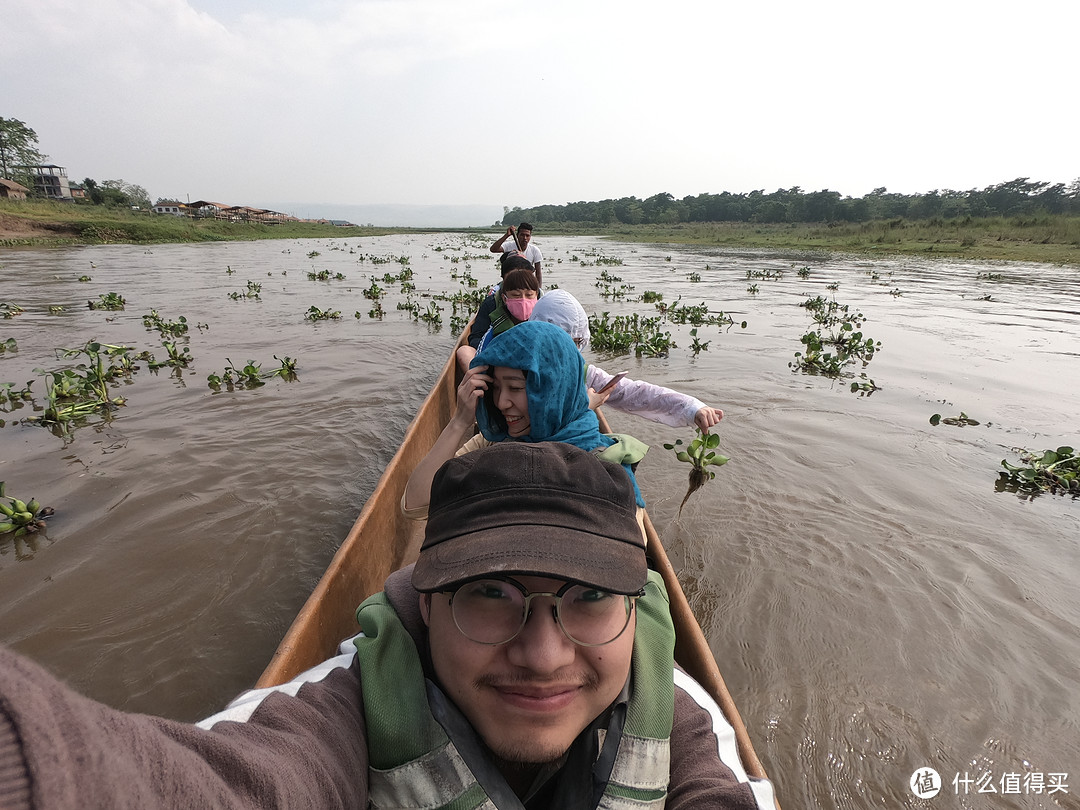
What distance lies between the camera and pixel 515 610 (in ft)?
3.38

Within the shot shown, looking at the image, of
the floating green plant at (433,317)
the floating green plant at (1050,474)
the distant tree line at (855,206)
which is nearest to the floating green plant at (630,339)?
the floating green plant at (433,317)

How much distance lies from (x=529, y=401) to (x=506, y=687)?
128 centimetres

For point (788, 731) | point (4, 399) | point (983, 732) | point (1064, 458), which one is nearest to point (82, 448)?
point (4, 399)

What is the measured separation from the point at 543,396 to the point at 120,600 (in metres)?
2.96

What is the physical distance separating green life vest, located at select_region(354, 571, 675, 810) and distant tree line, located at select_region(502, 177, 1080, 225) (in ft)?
189

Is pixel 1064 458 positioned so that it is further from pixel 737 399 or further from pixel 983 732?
pixel 983 732

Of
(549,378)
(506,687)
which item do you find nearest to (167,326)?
(549,378)

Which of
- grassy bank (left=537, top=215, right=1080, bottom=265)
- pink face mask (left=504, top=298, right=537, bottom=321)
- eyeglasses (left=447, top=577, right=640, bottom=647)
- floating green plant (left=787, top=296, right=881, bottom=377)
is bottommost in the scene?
floating green plant (left=787, top=296, right=881, bottom=377)


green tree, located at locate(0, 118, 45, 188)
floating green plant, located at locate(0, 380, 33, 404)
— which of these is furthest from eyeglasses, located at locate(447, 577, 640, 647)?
green tree, located at locate(0, 118, 45, 188)

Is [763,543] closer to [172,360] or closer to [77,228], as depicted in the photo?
[172,360]

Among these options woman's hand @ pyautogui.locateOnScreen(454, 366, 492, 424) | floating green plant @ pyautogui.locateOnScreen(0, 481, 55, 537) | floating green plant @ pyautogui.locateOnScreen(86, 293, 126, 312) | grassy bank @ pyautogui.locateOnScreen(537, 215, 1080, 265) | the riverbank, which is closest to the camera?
woman's hand @ pyautogui.locateOnScreen(454, 366, 492, 424)

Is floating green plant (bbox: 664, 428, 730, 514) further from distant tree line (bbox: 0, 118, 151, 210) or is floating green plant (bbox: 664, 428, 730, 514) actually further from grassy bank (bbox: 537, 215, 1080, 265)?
distant tree line (bbox: 0, 118, 151, 210)

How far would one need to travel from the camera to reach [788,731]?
2.41 metres

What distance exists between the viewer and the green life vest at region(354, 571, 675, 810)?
1055mm
